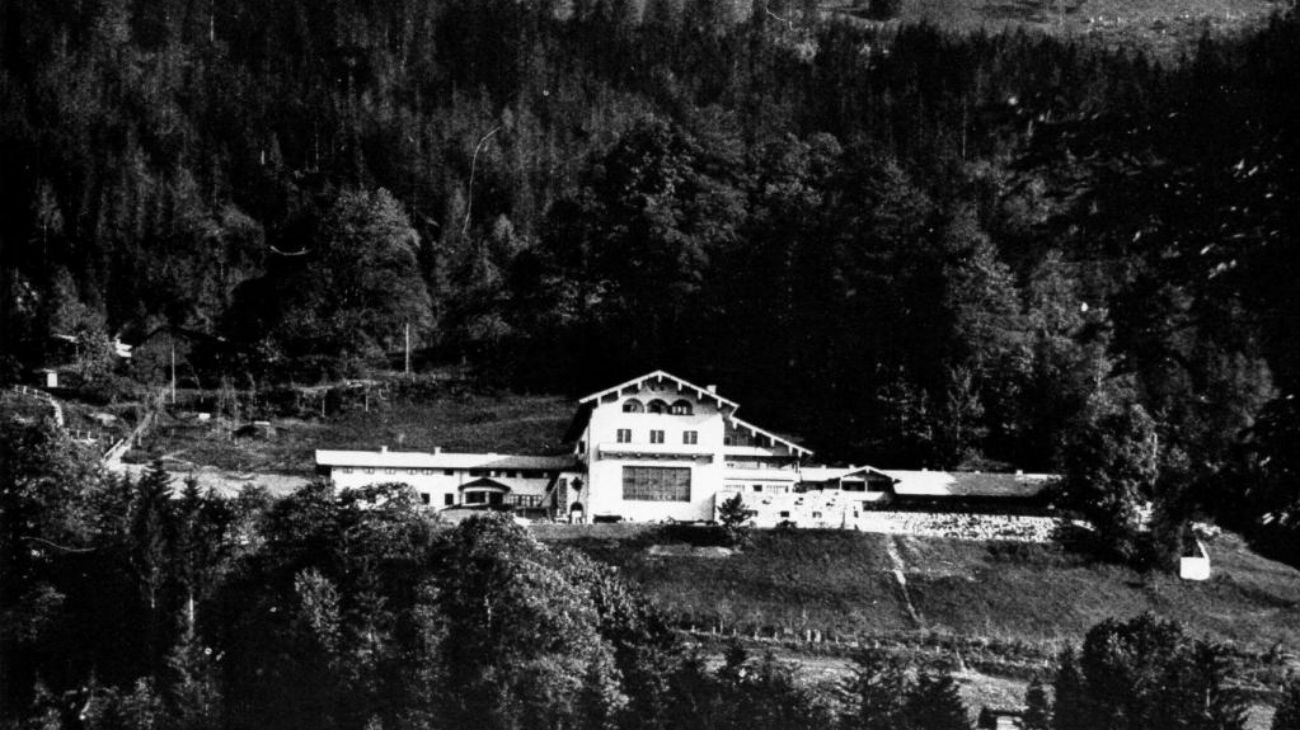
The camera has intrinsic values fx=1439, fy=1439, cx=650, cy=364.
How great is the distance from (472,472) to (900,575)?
13699 mm

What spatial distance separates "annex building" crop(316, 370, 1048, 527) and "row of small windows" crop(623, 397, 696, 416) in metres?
0.03

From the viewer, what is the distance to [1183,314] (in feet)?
25.1

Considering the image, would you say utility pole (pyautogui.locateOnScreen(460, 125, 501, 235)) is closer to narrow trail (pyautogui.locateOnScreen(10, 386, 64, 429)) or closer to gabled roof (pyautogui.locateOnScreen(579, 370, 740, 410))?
narrow trail (pyautogui.locateOnScreen(10, 386, 64, 429))

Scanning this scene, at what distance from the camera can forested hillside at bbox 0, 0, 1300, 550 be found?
7.36 m

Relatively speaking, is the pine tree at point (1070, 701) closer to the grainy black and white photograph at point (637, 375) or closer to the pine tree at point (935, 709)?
the grainy black and white photograph at point (637, 375)

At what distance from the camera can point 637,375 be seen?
5812 centimetres

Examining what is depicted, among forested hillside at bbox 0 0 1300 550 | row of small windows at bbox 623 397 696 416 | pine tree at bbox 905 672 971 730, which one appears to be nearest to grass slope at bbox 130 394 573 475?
forested hillside at bbox 0 0 1300 550

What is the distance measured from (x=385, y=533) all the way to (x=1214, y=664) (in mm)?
15770

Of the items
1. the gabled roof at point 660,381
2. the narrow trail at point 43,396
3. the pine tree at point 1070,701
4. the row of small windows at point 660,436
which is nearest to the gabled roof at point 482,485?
the gabled roof at point 660,381

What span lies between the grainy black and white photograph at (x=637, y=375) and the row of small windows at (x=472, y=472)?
0.13m

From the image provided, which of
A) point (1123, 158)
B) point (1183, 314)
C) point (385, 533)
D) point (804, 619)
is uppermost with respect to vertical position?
point (1123, 158)

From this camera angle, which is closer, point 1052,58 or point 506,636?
point 506,636

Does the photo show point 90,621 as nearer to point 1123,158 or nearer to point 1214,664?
point 1214,664

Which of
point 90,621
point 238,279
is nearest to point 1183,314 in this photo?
point 90,621
